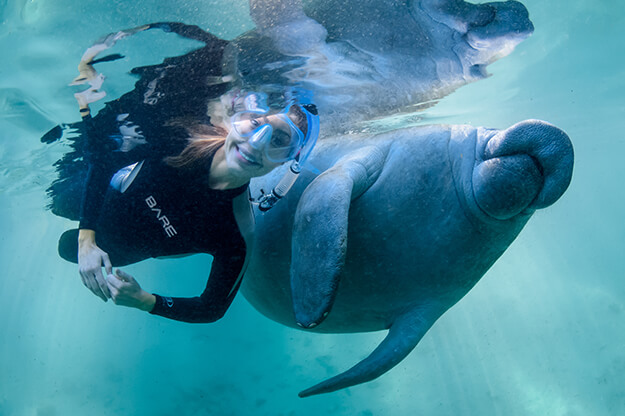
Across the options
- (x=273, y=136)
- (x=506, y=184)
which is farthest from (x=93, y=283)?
(x=506, y=184)

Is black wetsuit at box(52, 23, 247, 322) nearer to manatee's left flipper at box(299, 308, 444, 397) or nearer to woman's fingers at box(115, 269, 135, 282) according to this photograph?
woman's fingers at box(115, 269, 135, 282)

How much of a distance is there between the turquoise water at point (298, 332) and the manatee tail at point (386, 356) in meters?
3.28

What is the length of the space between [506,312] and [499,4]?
1540 centimetres

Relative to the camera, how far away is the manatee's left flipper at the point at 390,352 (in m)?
2.22

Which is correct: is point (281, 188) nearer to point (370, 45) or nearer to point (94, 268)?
point (94, 268)

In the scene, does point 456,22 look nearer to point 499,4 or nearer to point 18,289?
point 499,4

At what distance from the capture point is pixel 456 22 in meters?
4.65

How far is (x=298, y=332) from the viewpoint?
10.9 metres

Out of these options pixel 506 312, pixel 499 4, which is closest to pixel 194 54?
pixel 499 4

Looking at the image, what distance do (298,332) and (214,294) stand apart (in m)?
8.45

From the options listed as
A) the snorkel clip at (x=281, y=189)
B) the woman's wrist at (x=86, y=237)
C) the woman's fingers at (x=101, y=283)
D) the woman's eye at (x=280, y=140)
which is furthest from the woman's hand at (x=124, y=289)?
the woman's eye at (x=280, y=140)

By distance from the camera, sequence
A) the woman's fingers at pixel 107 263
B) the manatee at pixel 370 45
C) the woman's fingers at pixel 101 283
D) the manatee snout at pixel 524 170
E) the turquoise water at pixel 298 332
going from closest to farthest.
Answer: the manatee snout at pixel 524 170, the woman's fingers at pixel 101 283, the woman's fingers at pixel 107 263, the manatee at pixel 370 45, the turquoise water at pixel 298 332

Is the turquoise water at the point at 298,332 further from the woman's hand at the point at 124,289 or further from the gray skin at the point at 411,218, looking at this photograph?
the woman's hand at the point at 124,289

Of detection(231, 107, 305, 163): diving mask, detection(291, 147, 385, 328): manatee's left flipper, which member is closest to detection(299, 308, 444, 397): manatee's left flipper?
detection(291, 147, 385, 328): manatee's left flipper
